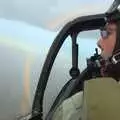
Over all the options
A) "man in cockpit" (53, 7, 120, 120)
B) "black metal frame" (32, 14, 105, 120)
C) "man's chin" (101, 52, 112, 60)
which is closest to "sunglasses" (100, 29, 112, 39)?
"man in cockpit" (53, 7, 120, 120)

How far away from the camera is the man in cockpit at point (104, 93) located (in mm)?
2822

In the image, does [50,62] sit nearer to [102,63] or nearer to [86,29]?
[86,29]

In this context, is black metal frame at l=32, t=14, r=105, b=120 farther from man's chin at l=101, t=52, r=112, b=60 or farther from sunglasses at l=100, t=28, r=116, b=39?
man's chin at l=101, t=52, r=112, b=60

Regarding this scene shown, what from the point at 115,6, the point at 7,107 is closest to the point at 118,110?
the point at 115,6

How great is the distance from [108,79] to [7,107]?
7.78 metres

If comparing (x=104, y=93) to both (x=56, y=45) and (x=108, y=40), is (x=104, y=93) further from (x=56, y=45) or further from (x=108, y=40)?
(x=56, y=45)

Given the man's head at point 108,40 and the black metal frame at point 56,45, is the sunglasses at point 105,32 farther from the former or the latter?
the black metal frame at point 56,45

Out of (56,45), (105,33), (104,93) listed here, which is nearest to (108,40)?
(105,33)

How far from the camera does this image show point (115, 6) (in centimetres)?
377

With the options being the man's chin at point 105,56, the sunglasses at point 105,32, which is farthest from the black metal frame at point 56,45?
the man's chin at point 105,56

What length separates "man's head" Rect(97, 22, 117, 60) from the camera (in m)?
3.42

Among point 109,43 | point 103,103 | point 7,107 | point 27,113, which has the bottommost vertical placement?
point 7,107

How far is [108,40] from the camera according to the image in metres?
3.49

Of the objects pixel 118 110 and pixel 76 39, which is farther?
pixel 76 39
